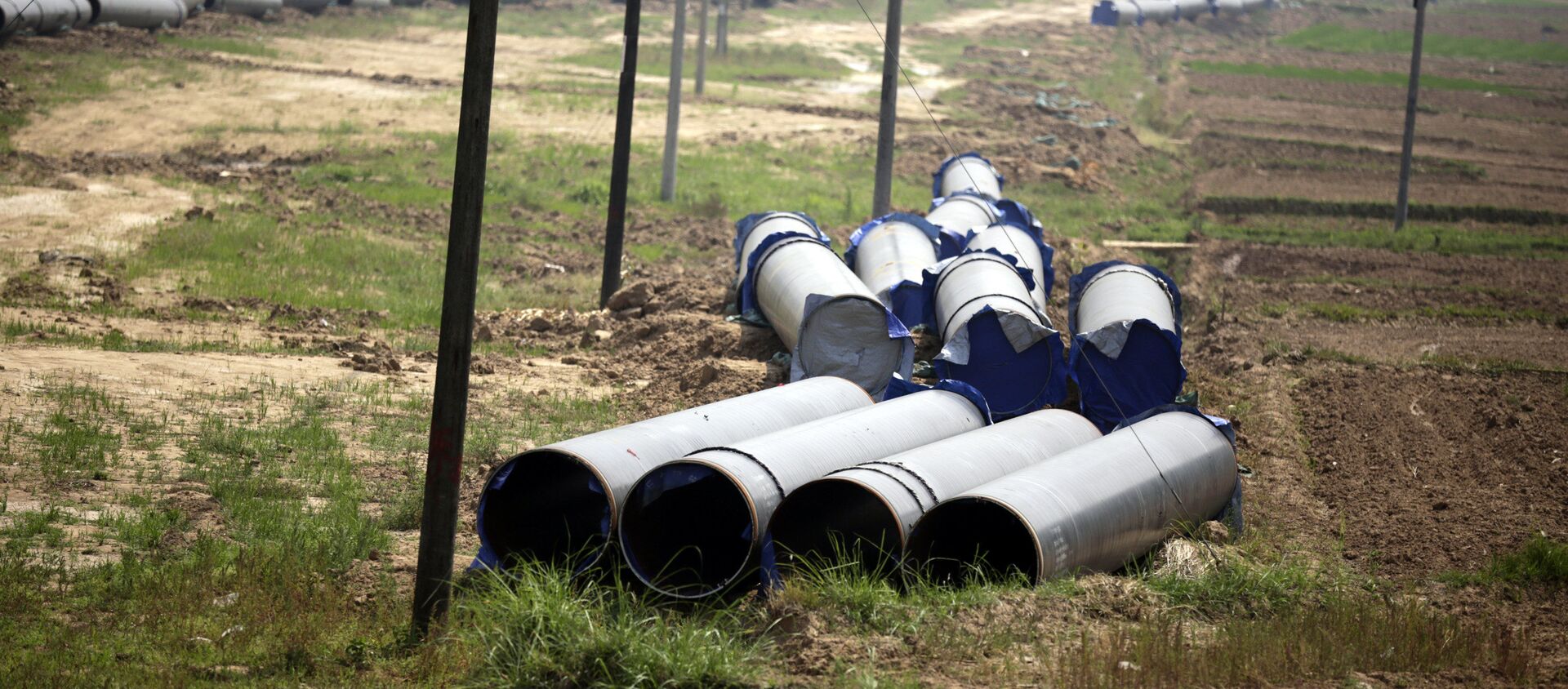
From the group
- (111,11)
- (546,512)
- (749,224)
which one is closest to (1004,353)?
(749,224)

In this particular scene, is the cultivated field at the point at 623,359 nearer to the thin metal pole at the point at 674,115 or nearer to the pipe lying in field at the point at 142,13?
the thin metal pole at the point at 674,115

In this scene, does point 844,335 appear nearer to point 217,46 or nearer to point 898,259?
point 898,259

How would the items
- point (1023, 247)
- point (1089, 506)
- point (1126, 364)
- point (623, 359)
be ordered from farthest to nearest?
point (1023, 247)
point (623, 359)
point (1126, 364)
point (1089, 506)

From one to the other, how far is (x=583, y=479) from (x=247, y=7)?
125 feet

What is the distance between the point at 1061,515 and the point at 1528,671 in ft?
8.31

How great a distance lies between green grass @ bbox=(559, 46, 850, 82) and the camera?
40.0 meters

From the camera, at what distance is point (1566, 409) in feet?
43.3

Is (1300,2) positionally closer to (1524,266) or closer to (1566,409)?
(1524,266)

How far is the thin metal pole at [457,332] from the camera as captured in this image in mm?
6875

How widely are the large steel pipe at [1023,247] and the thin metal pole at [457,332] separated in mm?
8325

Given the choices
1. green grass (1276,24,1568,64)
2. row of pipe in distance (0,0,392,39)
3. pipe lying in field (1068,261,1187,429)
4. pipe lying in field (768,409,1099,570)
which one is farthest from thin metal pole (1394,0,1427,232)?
green grass (1276,24,1568,64)

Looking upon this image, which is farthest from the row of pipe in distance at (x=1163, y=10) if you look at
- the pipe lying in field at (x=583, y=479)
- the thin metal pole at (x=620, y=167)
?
the pipe lying in field at (x=583, y=479)

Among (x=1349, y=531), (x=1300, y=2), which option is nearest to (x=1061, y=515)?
(x=1349, y=531)

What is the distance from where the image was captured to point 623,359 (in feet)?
46.7
